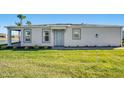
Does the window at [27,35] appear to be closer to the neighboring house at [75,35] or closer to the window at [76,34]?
the neighboring house at [75,35]

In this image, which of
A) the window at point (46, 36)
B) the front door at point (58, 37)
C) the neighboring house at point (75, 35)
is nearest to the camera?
the neighboring house at point (75, 35)

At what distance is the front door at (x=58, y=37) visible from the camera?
24375 mm

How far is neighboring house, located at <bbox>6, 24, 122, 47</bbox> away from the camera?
23.9 metres

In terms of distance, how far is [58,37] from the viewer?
24500mm

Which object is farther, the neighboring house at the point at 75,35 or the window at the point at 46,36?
the window at the point at 46,36

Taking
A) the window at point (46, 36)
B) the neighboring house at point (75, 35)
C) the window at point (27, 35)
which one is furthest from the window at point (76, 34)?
the window at point (27, 35)

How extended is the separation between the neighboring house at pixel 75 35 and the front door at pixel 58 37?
9.3 inches

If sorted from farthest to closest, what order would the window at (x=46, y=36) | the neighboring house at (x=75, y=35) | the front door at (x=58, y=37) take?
the front door at (x=58, y=37)
the window at (x=46, y=36)
the neighboring house at (x=75, y=35)

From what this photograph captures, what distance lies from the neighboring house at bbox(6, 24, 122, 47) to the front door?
237mm

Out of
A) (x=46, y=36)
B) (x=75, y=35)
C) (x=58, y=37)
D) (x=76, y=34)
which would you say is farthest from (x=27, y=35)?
(x=76, y=34)

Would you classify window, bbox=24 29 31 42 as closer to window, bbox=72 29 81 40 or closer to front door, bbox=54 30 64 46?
front door, bbox=54 30 64 46

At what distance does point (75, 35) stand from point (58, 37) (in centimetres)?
199
